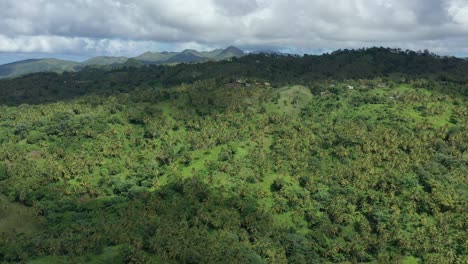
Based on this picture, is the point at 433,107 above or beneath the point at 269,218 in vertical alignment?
above

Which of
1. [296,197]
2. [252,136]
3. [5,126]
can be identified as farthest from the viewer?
[5,126]

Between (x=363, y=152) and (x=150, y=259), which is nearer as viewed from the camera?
(x=150, y=259)

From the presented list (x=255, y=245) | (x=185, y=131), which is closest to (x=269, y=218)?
(x=255, y=245)

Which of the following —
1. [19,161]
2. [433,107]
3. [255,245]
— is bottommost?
[255,245]

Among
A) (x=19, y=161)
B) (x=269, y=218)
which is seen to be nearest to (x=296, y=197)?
(x=269, y=218)

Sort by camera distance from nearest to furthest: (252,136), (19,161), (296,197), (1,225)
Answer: (1,225) → (296,197) → (19,161) → (252,136)

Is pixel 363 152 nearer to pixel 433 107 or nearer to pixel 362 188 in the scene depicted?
pixel 362 188
